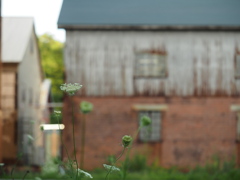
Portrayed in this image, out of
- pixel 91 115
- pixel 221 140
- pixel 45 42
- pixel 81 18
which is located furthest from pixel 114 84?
pixel 45 42

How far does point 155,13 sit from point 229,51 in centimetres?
293

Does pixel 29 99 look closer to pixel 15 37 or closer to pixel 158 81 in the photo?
pixel 15 37

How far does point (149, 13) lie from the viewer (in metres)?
17.7

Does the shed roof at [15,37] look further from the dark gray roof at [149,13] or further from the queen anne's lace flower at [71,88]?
the queen anne's lace flower at [71,88]

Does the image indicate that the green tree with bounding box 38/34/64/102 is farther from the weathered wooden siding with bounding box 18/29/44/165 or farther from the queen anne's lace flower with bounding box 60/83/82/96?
the queen anne's lace flower with bounding box 60/83/82/96

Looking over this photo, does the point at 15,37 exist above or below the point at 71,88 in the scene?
above

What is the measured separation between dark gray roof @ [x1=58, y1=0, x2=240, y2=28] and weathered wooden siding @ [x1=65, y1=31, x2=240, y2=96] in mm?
383

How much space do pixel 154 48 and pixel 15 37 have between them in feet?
20.5

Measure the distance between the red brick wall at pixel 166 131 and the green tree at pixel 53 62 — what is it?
1115 inches

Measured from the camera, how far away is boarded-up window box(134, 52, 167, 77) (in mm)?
17312

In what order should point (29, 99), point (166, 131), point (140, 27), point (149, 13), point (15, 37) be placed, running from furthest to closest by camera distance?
point (29, 99), point (15, 37), point (149, 13), point (166, 131), point (140, 27)

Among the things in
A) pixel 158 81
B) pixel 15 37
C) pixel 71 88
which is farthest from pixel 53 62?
pixel 71 88

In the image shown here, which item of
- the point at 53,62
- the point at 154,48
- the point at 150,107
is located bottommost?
the point at 150,107

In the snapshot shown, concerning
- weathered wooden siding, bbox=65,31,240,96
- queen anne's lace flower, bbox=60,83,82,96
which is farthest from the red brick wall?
queen anne's lace flower, bbox=60,83,82,96
